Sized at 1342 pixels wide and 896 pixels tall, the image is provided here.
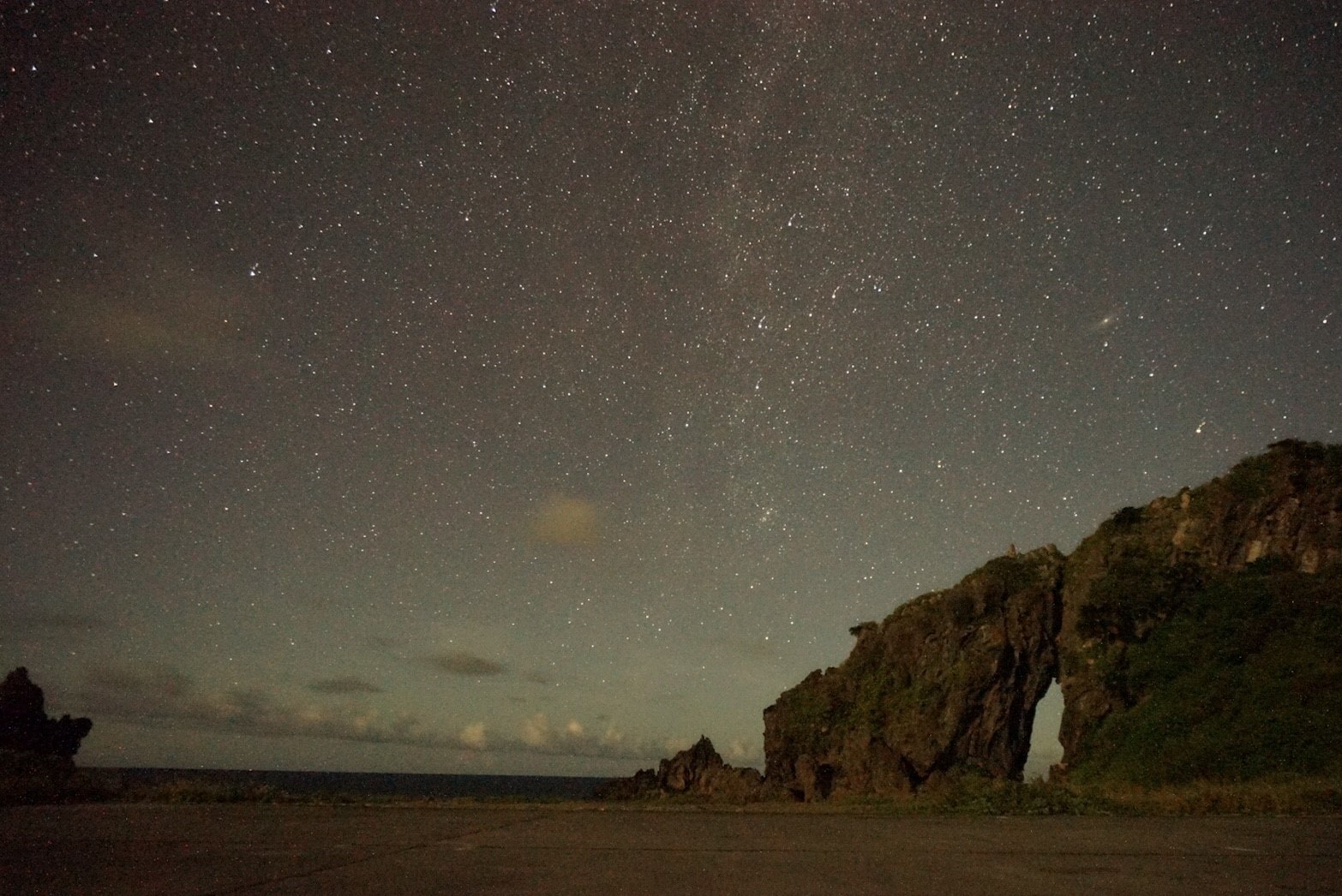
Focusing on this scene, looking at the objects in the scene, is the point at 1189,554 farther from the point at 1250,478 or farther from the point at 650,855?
the point at 650,855

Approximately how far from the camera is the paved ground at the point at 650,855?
7008mm

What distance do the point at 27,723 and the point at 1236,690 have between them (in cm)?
5173

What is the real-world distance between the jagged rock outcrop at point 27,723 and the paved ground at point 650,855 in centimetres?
3552

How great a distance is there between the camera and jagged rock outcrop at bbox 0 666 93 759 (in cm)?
4109

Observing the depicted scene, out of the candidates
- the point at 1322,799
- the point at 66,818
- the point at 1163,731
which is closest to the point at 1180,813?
the point at 1322,799

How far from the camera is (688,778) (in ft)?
152

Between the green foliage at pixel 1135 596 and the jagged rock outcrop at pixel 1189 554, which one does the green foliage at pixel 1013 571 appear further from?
the green foliage at pixel 1135 596

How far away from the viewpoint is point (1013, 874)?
7594mm

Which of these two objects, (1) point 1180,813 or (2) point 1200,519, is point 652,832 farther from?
(2) point 1200,519

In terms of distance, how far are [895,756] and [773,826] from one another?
90.4ft

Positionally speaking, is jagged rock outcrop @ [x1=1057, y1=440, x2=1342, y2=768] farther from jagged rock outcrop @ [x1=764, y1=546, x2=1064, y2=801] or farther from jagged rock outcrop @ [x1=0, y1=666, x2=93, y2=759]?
jagged rock outcrop @ [x1=0, y1=666, x2=93, y2=759]

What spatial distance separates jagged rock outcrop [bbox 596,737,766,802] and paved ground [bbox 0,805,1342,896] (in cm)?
3178

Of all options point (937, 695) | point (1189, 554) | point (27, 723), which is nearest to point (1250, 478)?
point (1189, 554)

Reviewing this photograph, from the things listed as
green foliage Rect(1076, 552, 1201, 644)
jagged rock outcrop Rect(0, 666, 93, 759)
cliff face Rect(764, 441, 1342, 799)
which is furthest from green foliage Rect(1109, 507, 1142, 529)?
jagged rock outcrop Rect(0, 666, 93, 759)
